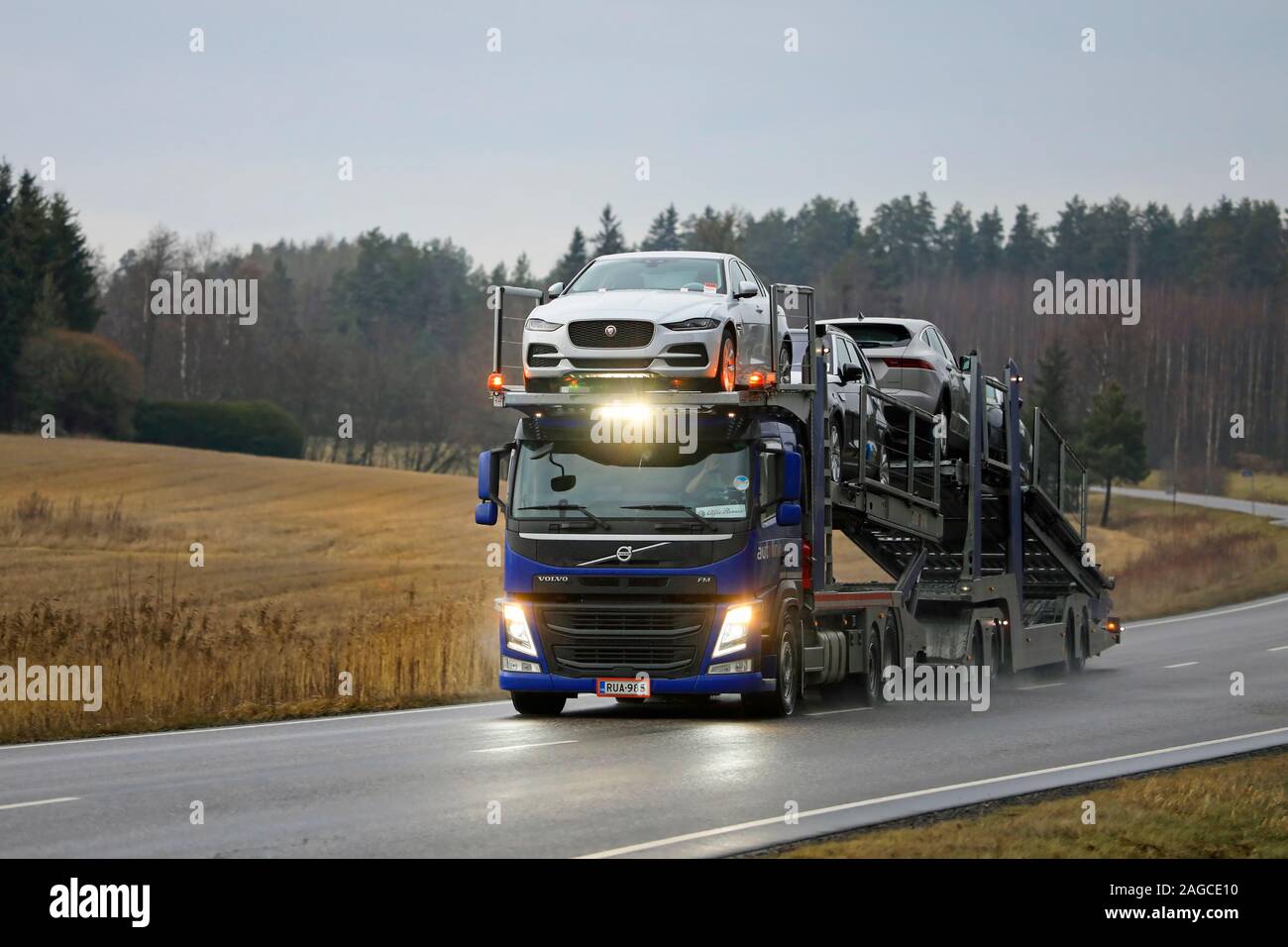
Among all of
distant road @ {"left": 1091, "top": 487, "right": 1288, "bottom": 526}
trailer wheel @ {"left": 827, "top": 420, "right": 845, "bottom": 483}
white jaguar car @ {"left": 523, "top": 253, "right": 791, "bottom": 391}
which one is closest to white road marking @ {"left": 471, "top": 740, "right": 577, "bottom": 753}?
white jaguar car @ {"left": 523, "top": 253, "right": 791, "bottom": 391}

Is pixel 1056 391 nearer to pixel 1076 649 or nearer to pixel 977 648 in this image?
pixel 1076 649

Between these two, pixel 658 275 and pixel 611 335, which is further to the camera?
pixel 658 275

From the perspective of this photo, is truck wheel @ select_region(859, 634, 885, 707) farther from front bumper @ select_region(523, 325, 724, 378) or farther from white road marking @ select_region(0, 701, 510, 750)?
Answer: front bumper @ select_region(523, 325, 724, 378)

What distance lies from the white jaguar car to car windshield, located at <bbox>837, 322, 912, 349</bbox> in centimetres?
352

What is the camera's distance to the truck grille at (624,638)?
16906mm

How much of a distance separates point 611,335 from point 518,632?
285 centimetres

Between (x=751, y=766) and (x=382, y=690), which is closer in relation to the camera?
(x=751, y=766)

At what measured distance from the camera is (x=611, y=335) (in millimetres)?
17016

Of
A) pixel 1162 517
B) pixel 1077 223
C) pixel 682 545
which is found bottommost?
pixel 1162 517

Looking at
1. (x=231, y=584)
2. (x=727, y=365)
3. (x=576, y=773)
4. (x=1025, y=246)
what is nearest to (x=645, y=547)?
(x=727, y=365)
